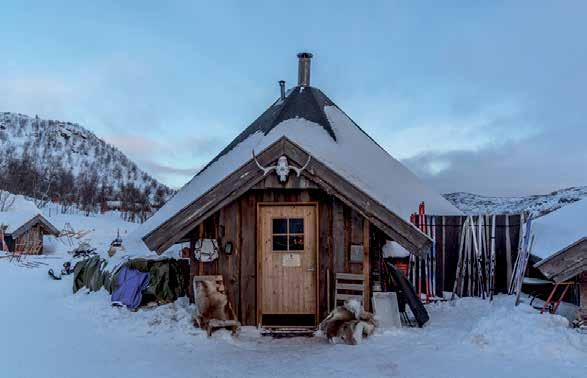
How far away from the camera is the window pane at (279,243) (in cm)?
930

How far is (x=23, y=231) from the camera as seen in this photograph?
34438mm

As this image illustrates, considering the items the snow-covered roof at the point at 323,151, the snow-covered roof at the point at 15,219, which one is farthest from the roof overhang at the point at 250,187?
the snow-covered roof at the point at 15,219

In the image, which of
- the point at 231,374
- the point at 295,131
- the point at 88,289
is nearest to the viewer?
the point at 231,374

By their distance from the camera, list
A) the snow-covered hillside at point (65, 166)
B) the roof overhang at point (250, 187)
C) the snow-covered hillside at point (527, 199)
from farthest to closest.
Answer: the snow-covered hillside at point (65, 166), the snow-covered hillside at point (527, 199), the roof overhang at point (250, 187)

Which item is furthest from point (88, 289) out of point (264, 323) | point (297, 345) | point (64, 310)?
point (297, 345)

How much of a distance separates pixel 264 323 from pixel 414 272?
15.8ft

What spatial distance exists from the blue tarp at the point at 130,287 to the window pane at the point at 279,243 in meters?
3.02

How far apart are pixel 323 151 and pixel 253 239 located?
3.47 metres

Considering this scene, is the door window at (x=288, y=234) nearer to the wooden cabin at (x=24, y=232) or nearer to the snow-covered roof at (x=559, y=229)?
the snow-covered roof at (x=559, y=229)

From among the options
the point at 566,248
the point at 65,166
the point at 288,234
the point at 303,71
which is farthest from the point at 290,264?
the point at 65,166

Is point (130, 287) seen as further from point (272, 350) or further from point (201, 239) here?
point (272, 350)

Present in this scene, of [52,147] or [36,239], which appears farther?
[52,147]

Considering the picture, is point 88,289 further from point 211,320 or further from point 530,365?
point 530,365

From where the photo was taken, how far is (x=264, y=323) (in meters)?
9.32
